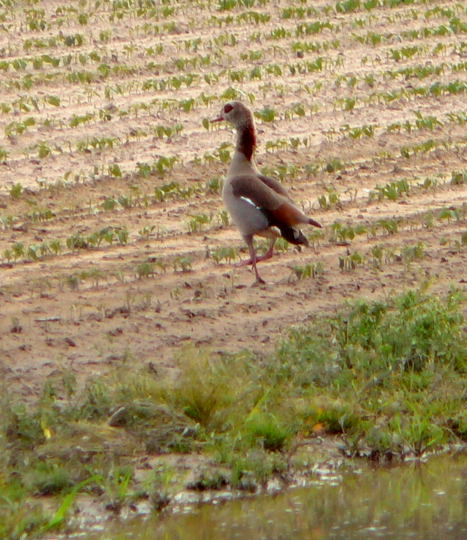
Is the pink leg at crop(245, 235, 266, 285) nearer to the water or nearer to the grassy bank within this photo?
the grassy bank

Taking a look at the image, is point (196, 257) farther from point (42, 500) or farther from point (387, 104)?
point (387, 104)

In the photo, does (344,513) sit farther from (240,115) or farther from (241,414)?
(240,115)

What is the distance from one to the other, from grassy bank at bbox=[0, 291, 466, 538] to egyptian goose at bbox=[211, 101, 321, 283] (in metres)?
1.13

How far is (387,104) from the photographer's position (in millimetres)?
16391

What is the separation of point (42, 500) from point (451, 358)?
2836mm

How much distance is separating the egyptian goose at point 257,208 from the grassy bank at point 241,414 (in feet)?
3.71

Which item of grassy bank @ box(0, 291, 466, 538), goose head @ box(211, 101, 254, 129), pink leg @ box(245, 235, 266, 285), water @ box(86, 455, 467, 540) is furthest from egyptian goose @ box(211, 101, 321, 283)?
water @ box(86, 455, 467, 540)

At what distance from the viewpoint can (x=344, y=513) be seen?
7441 mm

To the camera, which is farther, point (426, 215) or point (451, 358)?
point (426, 215)

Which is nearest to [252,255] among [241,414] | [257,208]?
[257,208]

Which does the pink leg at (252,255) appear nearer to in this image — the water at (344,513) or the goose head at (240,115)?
the goose head at (240,115)

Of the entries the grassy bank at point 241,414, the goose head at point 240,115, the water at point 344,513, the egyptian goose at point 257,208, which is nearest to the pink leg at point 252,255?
the egyptian goose at point 257,208

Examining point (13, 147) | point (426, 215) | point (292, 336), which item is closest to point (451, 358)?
point (292, 336)

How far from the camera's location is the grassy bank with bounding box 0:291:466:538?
23.8 feet
